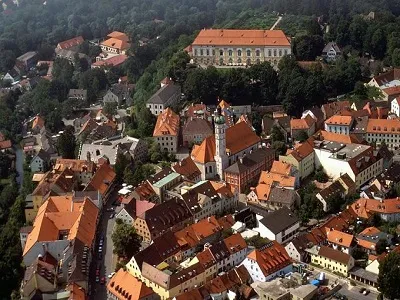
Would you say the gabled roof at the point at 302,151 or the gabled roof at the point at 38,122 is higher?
the gabled roof at the point at 302,151

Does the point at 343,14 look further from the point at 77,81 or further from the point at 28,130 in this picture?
the point at 28,130

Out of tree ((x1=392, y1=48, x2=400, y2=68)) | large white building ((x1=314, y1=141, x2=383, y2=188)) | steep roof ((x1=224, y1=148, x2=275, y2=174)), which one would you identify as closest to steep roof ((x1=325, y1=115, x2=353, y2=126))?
large white building ((x1=314, y1=141, x2=383, y2=188))

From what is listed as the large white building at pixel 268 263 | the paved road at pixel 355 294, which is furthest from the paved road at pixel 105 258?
the paved road at pixel 355 294

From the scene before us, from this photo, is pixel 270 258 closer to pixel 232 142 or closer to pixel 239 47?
pixel 232 142

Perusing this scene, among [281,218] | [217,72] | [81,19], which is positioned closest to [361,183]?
[281,218]

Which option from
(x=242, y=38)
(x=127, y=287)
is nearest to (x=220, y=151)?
(x=127, y=287)

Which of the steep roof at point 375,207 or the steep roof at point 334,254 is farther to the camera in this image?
the steep roof at point 375,207

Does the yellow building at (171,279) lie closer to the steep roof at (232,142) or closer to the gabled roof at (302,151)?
the steep roof at (232,142)
